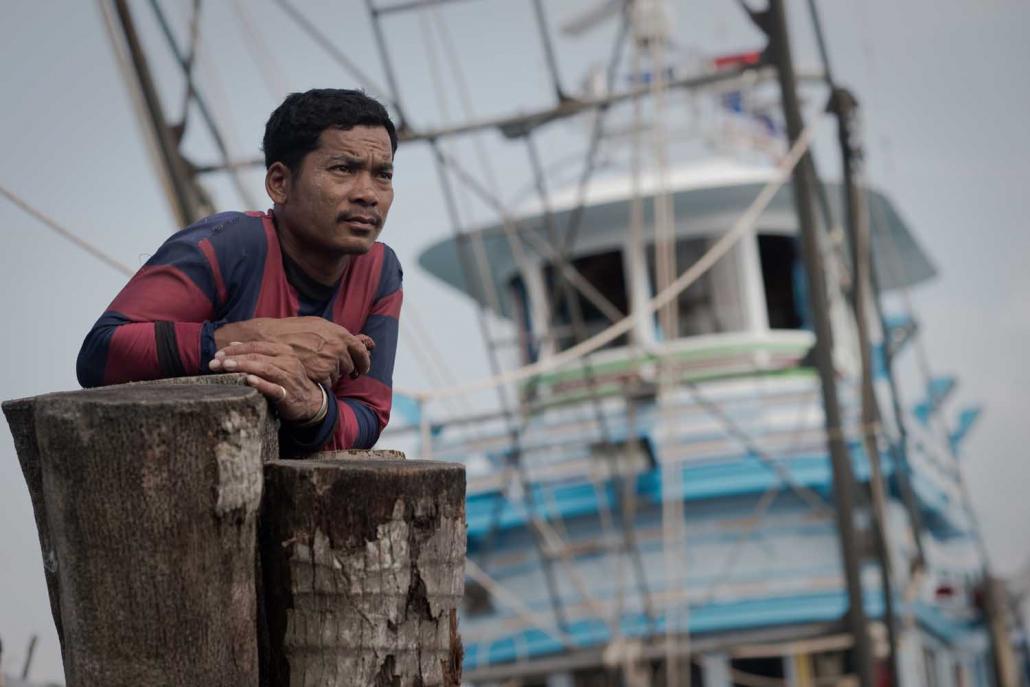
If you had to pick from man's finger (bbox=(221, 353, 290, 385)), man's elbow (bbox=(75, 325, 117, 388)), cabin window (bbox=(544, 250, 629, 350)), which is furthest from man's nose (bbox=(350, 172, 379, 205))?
cabin window (bbox=(544, 250, 629, 350))

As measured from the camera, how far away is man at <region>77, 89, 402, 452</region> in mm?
2432

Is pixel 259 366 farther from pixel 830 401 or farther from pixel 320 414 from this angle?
pixel 830 401

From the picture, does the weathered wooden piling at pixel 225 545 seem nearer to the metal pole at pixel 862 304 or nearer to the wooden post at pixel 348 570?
the wooden post at pixel 348 570

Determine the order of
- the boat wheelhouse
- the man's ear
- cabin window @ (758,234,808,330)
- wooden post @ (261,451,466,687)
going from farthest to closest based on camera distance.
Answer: cabin window @ (758,234,808,330) → the boat wheelhouse → the man's ear → wooden post @ (261,451,466,687)

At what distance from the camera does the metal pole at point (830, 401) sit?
1080cm

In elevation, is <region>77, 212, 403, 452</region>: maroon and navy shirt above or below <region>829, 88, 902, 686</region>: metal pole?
below

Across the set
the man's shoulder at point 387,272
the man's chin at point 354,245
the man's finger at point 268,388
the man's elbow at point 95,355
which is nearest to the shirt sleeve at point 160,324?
the man's elbow at point 95,355

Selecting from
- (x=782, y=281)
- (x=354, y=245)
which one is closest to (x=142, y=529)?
(x=354, y=245)

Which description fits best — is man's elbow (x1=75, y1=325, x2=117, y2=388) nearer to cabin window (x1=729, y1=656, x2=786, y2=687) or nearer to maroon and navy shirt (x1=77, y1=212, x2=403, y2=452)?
maroon and navy shirt (x1=77, y1=212, x2=403, y2=452)

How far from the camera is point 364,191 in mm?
2617

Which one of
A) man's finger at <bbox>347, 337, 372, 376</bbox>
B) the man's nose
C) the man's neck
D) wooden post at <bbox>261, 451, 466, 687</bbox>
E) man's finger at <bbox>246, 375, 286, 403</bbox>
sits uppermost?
the man's nose

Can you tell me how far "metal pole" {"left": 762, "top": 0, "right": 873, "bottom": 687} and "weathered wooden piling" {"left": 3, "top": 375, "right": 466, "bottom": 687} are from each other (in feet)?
28.4

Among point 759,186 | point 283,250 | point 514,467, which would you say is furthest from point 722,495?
point 283,250

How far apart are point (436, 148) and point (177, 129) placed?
1.82 metres
